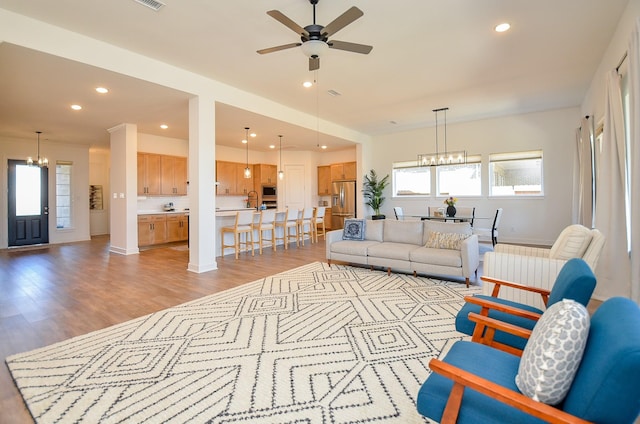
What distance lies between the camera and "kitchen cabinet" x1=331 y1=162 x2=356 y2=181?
1023 centimetres

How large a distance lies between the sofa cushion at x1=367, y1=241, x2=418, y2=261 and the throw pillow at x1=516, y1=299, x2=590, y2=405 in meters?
3.45

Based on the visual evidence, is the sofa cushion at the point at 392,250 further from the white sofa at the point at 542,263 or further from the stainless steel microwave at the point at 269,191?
the stainless steel microwave at the point at 269,191

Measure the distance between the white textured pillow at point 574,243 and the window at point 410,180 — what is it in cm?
625

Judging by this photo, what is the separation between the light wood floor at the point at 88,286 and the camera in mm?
2768

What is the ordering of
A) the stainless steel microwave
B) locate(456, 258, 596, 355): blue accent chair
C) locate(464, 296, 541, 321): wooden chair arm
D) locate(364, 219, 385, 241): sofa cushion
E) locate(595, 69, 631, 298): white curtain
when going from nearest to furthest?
locate(456, 258, 596, 355): blue accent chair, locate(464, 296, 541, 321): wooden chair arm, locate(595, 69, 631, 298): white curtain, locate(364, 219, 385, 241): sofa cushion, the stainless steel microwave

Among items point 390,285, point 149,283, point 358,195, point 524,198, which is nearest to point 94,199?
point 149,283

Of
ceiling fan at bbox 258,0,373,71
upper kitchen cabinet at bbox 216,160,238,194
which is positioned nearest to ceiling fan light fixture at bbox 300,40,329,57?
ceiling fan at bbox 258,0,373,71

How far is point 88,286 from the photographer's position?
423 cm

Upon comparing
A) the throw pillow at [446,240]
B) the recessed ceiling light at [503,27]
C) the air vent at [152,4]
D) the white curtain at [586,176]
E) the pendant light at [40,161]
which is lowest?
the throw pillow at [446,240]

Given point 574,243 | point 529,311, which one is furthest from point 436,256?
point 529,311

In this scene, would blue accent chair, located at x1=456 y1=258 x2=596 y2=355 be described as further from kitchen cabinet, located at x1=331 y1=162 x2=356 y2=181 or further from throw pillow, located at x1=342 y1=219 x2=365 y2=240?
kitchen cabinet, located at x1=331 y1=162 x2=356 y2=181

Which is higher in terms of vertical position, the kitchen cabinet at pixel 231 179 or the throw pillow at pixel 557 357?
the kitchen cabinet at pixel 231 179

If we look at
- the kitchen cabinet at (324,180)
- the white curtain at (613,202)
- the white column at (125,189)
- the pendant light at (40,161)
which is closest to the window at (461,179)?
the kitchen cabinet at (324,180)

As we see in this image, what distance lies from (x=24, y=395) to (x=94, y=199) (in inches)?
422
